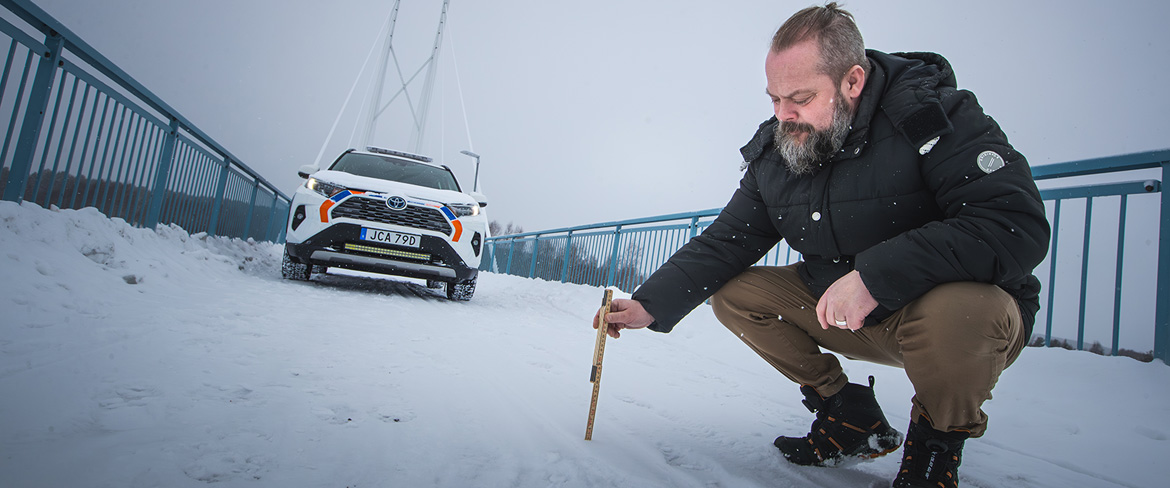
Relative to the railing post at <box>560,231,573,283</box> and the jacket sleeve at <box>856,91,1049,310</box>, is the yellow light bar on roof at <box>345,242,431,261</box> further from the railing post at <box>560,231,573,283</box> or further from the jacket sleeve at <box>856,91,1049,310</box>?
the railing post at <box>560,231,573,283</box>

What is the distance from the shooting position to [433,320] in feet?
11.4

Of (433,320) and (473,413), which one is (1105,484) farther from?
(433,320)

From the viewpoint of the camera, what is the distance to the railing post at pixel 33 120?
2.75 meters

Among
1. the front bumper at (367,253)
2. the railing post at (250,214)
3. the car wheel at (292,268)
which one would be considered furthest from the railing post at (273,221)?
the front bumper at (367,253)

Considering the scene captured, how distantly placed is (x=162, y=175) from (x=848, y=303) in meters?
5.63

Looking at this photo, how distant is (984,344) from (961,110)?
1.98 ft

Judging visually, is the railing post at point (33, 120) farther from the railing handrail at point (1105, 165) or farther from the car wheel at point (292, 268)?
the railing handrail at point (1105, 165)

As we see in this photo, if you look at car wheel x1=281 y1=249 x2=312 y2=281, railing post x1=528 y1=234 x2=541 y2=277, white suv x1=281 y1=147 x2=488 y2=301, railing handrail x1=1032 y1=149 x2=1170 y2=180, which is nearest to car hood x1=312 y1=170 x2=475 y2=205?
white suv x1=281 y1=147 x2=488 y2=301

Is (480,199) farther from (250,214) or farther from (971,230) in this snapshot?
(250,214)

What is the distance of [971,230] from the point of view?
1110mm

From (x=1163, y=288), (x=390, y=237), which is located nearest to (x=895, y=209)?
(x=1163, y=288)

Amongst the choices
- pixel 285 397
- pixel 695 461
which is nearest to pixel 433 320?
pixel 285 397

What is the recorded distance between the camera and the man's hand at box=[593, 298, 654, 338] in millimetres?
1569

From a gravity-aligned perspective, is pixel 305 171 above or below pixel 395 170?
below
